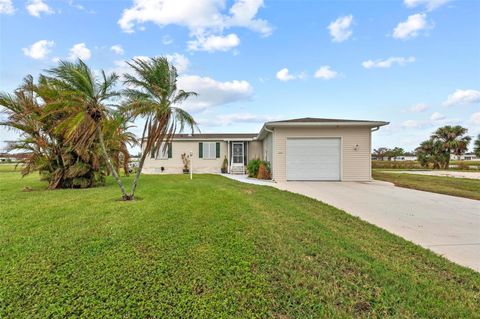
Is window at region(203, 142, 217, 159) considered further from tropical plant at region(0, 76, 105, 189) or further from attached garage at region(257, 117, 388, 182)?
tropical plant at region(0, 76, 105, 189)

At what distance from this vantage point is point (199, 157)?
19.3 meters

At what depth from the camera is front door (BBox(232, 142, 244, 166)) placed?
18984 mm

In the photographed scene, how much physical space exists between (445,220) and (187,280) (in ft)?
17.7

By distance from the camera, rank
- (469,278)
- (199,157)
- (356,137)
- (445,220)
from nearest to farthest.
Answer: (469,278), (445,220), (356,137), (199,157)

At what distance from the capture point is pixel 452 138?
25.5 metres

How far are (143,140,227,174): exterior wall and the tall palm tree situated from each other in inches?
474

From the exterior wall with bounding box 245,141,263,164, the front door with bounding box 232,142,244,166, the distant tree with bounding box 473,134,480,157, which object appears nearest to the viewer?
the front door with bounding box 232,142,244,166

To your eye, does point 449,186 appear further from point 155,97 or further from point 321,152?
point 155,97

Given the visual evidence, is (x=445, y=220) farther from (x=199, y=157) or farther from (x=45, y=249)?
(x=199, y=157)

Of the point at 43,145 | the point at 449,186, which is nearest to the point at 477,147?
the point at 449,186

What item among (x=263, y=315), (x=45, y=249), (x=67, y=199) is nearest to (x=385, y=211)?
(x=263, y=315)

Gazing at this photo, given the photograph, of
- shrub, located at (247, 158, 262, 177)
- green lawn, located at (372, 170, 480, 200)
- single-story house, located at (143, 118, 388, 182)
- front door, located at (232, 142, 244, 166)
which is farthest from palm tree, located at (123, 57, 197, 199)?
front door, located at (232, 142, 244, 166)

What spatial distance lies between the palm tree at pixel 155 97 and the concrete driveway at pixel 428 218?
5166mm

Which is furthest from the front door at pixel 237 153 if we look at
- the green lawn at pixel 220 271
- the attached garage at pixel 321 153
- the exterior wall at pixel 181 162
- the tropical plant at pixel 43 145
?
the green lawn at pixel 220 271
